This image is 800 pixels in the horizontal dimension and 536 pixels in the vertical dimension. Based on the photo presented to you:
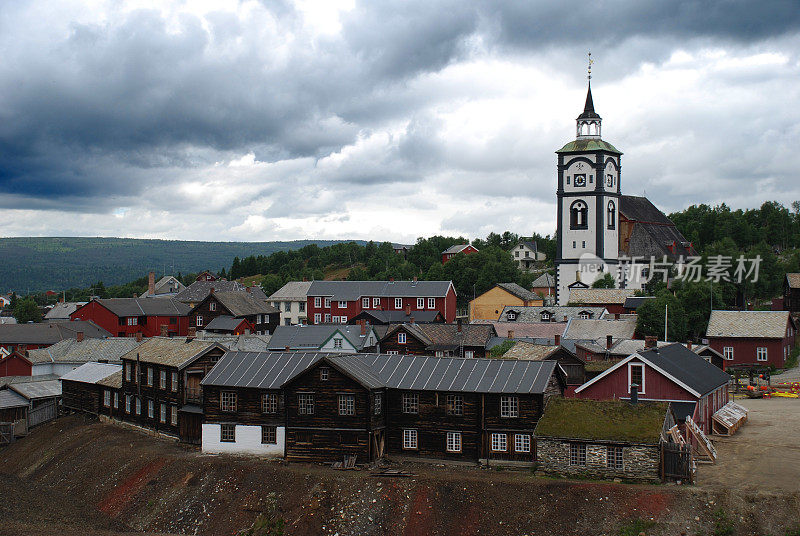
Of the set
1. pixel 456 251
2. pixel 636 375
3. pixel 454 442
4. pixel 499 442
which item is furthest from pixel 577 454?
pixel 456 251

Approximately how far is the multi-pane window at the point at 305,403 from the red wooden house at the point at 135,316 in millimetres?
53841

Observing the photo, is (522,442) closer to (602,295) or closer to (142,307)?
(602,295)

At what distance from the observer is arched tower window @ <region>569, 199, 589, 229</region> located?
10062 cm

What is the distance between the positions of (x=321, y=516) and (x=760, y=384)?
4001cm

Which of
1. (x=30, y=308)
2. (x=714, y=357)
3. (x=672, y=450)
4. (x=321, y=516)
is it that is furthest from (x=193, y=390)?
(x=30, y=308)

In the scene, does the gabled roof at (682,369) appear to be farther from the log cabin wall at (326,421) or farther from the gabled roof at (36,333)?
the gabled roof at (36,333)

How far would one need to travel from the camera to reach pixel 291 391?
40.1 m

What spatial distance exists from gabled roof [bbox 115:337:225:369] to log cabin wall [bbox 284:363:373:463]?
939cm

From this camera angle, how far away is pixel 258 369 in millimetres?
43656

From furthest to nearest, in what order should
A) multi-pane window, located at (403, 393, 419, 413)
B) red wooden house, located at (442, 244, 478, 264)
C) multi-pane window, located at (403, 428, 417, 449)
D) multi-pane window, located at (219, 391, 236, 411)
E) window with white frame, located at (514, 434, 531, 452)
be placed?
red wooden house, located at (442, 244, 478, 264) → multi-pane window, located at (219, 391, 236, 411) → multi-pane window, located at (403, 393, 419, 413) → multi-pane window, located at (403, 428, 417, 449) → window with white frame, located at (514, 434, 531, 452)

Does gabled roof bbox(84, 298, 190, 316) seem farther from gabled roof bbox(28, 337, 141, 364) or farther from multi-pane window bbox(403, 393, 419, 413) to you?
multi-pane window bbox(403, 393, 419, 413)

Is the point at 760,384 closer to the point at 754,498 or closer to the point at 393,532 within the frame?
the point at 754,498

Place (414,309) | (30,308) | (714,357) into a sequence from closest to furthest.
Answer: (714,357) < (414,309) < (30,308)

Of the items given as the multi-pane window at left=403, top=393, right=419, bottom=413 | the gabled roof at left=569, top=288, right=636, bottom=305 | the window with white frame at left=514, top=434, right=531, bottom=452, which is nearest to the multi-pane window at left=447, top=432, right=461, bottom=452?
the multi-pane window at left=403, top=393, right=419, bottom=413
